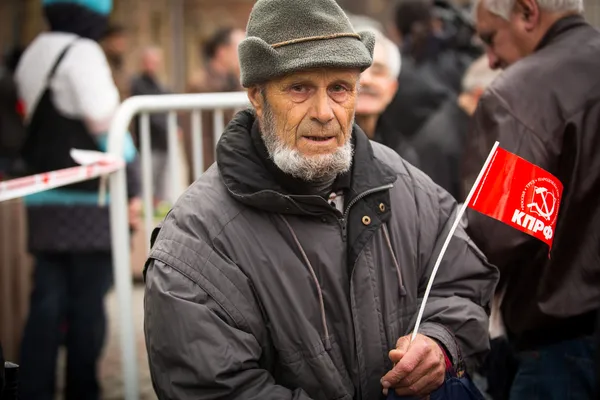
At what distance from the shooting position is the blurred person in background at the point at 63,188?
464 centimetres

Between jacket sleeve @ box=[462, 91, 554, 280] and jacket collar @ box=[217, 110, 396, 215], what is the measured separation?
49cm

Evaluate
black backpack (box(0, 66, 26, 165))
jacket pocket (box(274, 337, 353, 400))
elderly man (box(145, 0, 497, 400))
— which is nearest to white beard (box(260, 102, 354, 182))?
elderly man (box(145, 0, 497, 400))

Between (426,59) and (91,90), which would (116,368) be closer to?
(91,90)

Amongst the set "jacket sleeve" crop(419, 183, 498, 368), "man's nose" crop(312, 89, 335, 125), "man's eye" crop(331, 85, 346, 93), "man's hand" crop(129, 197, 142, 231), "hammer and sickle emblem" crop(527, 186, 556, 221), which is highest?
"man's eye" crop(331, 85, 346, 93)

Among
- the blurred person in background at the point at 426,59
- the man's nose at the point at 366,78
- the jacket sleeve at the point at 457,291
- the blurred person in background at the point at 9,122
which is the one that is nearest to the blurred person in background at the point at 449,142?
the blurred person in background at the point at 426,59

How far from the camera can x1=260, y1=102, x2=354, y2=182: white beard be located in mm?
2611

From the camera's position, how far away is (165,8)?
19328 millimetres

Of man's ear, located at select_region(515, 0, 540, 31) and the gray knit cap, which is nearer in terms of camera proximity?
the gray knit cap

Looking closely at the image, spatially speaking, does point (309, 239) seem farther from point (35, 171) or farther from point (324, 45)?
point (35, 171)

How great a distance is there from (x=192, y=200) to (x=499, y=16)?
1.52 metres

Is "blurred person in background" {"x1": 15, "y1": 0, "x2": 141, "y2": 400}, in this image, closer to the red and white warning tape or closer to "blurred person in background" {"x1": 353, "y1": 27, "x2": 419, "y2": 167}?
the red and white warning tape

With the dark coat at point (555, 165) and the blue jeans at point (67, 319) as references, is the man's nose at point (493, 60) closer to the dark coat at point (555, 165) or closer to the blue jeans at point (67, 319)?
the dark coat at point (555, 165)

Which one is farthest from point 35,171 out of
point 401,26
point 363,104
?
point 401,26

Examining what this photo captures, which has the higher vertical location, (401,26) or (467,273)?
(401,26)
